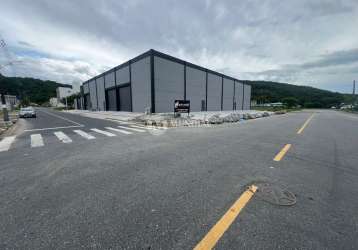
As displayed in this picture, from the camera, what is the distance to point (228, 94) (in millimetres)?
42375

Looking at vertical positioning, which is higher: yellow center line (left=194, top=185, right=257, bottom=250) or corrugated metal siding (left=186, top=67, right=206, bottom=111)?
corrugated metal siding (left=186, top=67, right=206, bottom=111)

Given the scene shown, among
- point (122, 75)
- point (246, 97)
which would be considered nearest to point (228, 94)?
point (246, 97)

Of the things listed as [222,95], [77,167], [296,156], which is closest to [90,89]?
[222,95]

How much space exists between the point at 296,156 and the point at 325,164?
0.75 m

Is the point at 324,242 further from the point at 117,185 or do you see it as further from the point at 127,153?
the point at 127,153

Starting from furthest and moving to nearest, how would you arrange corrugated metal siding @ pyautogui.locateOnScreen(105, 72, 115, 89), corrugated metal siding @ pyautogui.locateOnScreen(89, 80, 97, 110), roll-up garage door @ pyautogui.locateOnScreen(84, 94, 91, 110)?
1. roll-up garage door @ pyautogui.locateOnScreen(84, 94, 91, 110)
2. corrugated metal siding @ pyautogui.locateOnScreen(89, 80, 97, 110)
3. corrugated metal siding @ pyautogui.locateOnScreen(105, 72, 115, 89)

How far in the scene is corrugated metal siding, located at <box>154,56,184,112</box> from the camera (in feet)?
78.9

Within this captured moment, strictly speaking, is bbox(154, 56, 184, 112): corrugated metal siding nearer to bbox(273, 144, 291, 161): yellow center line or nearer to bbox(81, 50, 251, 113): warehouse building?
bbox(81, 50, 251, 113): warehouse building

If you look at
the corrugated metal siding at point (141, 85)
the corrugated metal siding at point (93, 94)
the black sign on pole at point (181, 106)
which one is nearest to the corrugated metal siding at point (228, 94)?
the corrugated metal siding at point (141, 85)

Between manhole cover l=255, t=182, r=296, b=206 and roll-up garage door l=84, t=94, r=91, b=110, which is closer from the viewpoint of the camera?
manhole cover l=255, t=182, r=296, b=206

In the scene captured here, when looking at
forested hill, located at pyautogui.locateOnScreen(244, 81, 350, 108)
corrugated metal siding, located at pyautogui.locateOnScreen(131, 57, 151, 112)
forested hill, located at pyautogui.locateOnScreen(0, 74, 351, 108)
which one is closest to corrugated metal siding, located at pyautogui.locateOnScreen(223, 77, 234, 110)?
corrugated metal siding, located at pyautogui.locateOnScreen(131, 57, 151, 112)

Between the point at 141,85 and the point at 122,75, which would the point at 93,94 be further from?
the point at 141,85

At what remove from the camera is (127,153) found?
5539mm

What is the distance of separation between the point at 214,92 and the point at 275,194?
118ft
